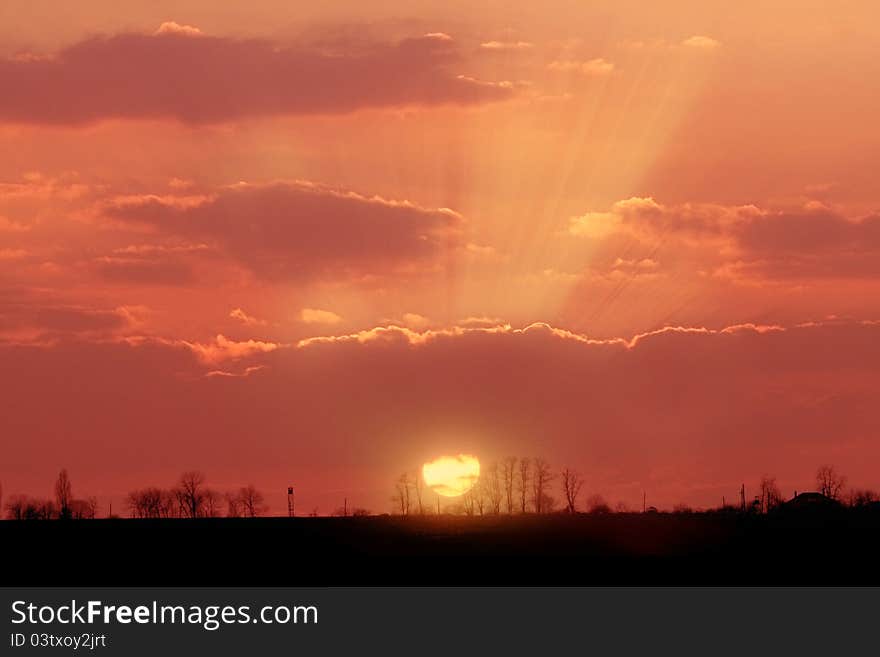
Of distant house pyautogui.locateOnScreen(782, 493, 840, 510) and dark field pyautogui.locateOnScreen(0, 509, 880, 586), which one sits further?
distant house pyautogui.locateOnScreen(782, 493, 840, 510)

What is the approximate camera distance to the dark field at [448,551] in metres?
89.5

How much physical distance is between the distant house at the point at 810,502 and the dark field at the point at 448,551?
7.79m

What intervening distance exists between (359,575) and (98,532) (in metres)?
35.0

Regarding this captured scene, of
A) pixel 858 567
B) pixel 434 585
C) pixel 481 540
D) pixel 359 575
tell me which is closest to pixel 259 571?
pixel 359 575

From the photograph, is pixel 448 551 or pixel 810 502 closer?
pixel 448 551

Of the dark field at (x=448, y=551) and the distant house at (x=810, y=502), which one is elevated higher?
the distant house at (x=810, y=502)

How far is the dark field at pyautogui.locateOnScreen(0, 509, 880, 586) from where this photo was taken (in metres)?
89.5

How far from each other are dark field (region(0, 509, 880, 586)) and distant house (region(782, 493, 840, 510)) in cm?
779

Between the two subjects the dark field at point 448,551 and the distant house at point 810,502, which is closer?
the dark field at point 448,551

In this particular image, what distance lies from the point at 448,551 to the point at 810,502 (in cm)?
5548

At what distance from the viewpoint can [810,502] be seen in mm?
148500

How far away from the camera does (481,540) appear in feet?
368

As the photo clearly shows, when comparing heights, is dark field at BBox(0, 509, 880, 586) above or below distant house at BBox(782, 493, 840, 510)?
below

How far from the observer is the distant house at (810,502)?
5738 inches
